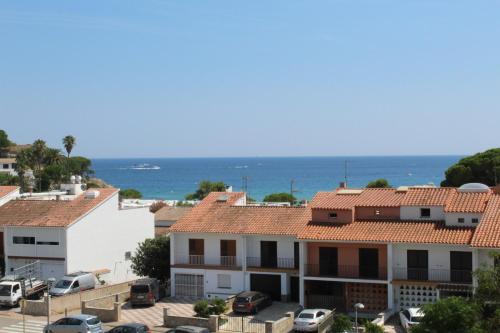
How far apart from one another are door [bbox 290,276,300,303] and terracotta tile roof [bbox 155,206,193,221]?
26.2m

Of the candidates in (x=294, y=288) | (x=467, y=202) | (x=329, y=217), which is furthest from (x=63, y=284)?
(x=467, y=202)

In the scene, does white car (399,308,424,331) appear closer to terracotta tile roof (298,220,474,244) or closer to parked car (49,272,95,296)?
terracotta tile roof (298,220,474,244)

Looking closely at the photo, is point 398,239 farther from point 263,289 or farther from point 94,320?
point 94,320

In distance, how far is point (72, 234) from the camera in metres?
46.8

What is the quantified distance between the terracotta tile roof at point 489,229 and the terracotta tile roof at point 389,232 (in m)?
1.02

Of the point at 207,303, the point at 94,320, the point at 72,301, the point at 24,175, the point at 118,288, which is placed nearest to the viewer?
the point at 94,320

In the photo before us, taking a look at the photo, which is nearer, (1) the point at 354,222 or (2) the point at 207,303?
(2) the point at 207,303

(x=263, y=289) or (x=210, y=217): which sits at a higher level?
(x=210, y=217)

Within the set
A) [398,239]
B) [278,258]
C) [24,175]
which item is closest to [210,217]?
[278,258]

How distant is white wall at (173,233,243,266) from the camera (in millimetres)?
43500

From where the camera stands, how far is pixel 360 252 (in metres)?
39.6

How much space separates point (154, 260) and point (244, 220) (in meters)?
7.16

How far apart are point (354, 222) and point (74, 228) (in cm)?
1880

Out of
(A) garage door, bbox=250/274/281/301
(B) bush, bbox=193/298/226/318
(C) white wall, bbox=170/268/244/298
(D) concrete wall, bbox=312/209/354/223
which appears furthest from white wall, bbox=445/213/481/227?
(B) bush, bbox=193/298/226/318
